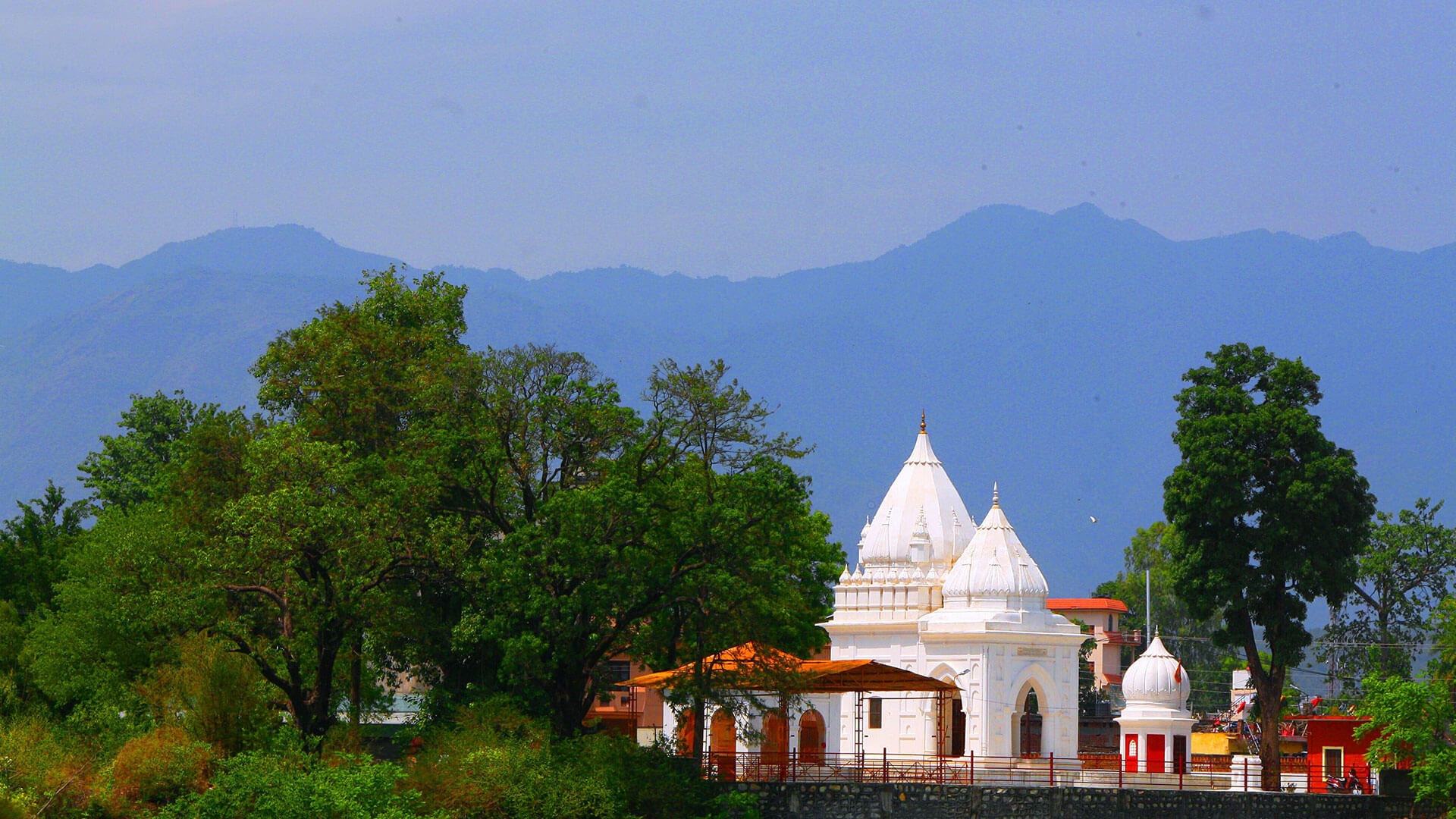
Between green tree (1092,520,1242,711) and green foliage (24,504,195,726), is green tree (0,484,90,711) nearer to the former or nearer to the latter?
green foliage (24,504,195,726)

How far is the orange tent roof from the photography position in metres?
39.9

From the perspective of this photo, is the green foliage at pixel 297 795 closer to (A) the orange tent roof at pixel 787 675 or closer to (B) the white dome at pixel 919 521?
(A) the orange tent roof at pixel 787 675

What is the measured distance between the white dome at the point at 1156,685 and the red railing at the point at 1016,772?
9.27ft

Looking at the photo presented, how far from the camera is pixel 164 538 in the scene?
40875 millimetres

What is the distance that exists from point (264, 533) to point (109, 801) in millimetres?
6244

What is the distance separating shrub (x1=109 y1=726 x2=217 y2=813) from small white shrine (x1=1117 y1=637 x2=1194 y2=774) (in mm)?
30290

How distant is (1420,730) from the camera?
44312 millimetres

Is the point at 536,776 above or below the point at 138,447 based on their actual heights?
below

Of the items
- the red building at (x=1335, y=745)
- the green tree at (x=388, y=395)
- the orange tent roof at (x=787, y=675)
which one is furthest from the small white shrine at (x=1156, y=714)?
the green tree at (x=388, y=395)

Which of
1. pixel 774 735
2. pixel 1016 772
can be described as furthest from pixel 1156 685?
pixel 774 735

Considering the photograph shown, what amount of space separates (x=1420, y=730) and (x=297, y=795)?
27492 millimetres

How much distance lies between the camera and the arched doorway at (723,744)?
42094 millimetres


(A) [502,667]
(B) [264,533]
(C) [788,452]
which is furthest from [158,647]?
(C) [788,452]

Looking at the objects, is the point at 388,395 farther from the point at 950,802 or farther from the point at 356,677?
the point at 950,802
